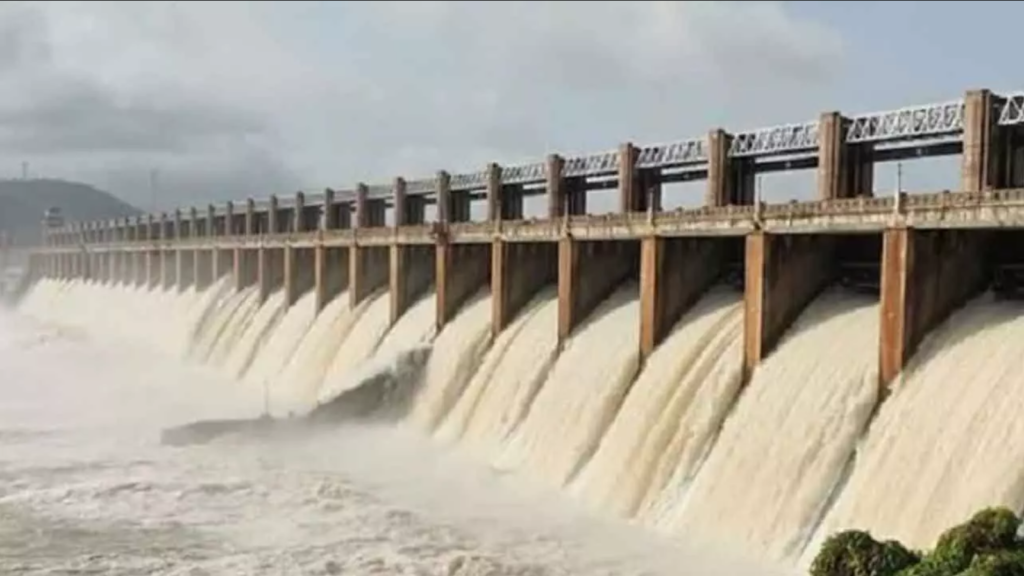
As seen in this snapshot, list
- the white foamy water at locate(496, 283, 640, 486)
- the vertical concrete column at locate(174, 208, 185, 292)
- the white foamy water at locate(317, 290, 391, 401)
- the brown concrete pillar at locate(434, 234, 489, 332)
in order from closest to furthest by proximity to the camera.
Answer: the white foamy water at locate(496, 283, 640, 486) → the brown concrete pillar at locate(434, 234, 489, 332) → the white foamy water at locate(317, 290, 391, 401) → the vertical concrete column at locate(174, 208, 185, 292)

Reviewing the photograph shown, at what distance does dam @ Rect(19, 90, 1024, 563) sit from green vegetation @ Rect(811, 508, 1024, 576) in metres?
1.92

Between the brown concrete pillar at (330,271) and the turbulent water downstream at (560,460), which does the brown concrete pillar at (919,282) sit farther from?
the brown concrete pillar at (330,271)

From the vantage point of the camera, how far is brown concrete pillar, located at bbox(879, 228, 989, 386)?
1003 inches

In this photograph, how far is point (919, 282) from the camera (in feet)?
84.7

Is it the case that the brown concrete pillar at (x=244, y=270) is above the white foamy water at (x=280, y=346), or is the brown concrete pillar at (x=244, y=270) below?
above

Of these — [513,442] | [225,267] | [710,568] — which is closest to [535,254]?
[513,442]

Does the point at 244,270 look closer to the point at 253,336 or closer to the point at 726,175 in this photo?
the point at 253,336

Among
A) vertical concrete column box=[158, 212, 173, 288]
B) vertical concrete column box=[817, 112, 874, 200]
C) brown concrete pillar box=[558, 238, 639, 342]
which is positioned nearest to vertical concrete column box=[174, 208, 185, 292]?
vertical concrete column box=[158, 212, 173, 288]

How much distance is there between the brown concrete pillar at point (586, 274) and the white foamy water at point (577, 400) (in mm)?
651

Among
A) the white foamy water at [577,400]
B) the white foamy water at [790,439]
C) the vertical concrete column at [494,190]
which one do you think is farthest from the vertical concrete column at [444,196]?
the white foamy water at [790,439]

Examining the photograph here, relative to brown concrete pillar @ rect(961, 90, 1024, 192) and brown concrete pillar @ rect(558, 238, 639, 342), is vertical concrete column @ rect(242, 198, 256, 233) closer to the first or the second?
brown concrete pillar @ rect(558, 238, 639, 342)

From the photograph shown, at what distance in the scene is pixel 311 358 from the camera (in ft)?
181

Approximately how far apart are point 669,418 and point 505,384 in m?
10.3

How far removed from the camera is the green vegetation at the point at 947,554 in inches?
684
